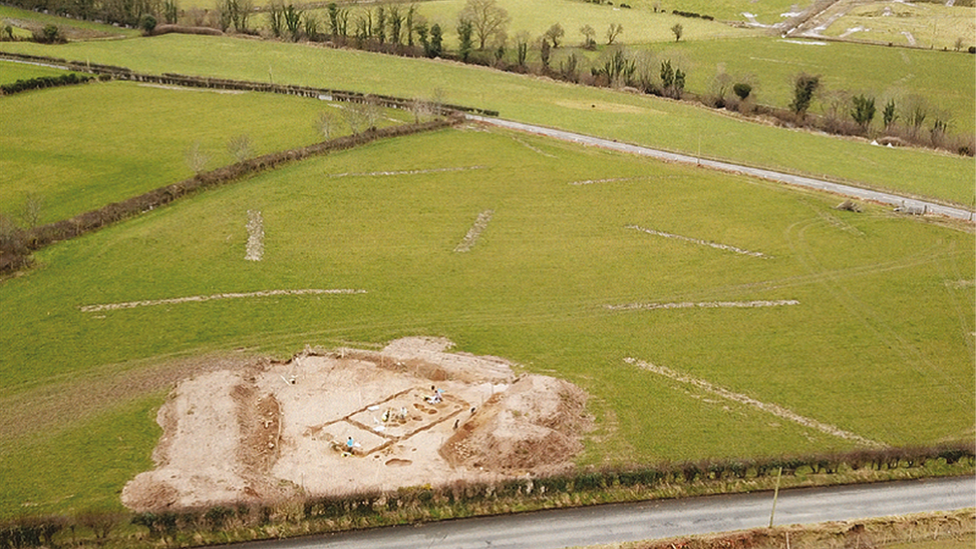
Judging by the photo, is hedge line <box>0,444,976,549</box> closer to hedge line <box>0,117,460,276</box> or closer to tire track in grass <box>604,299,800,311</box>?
tire track in grass <box>604,299,800,311</box>

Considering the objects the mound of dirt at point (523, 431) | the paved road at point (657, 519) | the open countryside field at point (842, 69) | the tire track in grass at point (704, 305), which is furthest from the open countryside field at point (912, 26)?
the mound of dirt at point (523, 431)

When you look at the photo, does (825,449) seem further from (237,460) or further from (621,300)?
(237,460)

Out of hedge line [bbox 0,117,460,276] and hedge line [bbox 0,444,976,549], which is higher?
hedge line [bbox 0,117,460,276]

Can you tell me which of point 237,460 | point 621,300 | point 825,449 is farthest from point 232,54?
point 825,449

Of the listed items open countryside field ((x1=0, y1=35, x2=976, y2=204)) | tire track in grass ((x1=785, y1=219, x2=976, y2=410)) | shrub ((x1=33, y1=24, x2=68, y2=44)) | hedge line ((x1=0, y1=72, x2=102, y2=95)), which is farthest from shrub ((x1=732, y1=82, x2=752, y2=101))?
shrub ((x1=33, y1=24, x2=68, y2=44))

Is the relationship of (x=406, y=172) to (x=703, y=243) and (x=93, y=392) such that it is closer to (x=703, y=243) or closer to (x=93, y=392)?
(x=703, y=243)

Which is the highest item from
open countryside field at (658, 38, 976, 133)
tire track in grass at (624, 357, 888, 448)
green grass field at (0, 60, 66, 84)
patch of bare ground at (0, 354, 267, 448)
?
open countryside field at (658, 38, 976, 133)
